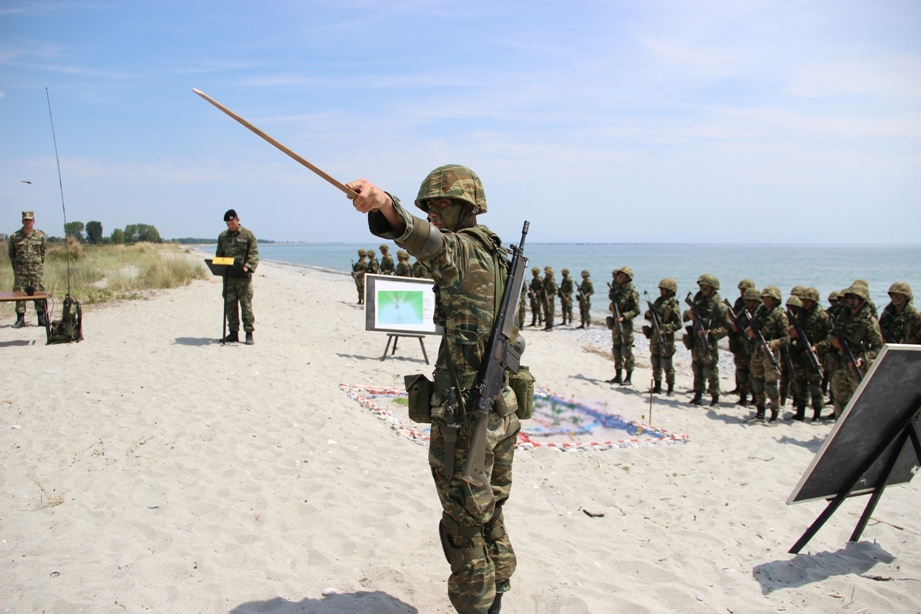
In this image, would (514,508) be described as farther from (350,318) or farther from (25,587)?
(350,318)

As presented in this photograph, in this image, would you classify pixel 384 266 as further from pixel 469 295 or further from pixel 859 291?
pixel 469 295

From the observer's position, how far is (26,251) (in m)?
11.6

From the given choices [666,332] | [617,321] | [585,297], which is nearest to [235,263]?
[617,321]

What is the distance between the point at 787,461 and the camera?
7078 millimetres

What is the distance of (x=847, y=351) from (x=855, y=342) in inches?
14.9

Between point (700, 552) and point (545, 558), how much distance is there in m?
1.18

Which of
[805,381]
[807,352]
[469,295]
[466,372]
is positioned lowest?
[805,381]

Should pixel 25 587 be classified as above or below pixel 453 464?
below

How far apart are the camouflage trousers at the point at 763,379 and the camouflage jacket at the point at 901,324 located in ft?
5.62

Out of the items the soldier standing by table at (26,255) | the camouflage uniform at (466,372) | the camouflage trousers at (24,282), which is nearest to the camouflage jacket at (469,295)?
the camouflage uniform at (466,372)

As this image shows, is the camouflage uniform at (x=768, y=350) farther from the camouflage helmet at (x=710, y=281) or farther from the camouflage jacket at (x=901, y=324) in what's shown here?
A: the camouflage jacket at (x=901, y=324)

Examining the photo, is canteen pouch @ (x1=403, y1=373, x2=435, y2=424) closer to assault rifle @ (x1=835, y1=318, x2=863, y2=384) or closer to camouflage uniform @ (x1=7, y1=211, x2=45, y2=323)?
assault rifle @ (x1=835, y1=318, x2=863, y2=384)

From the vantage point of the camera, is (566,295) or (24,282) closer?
(24,282)

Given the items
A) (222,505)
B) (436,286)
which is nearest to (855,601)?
(436,286)
